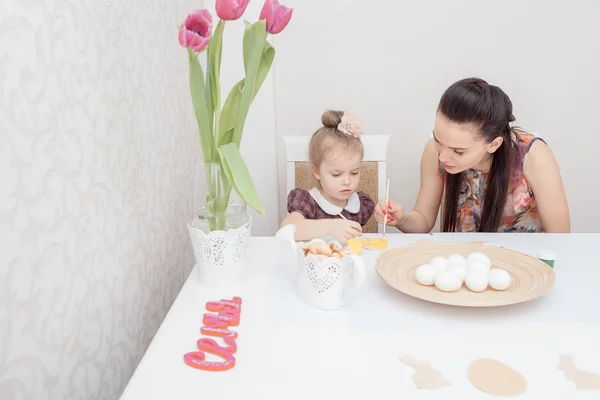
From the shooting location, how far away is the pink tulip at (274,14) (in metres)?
1.09

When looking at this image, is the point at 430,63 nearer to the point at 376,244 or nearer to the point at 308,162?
the point at 308,162

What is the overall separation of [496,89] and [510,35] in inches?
28.8

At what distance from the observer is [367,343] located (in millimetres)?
933

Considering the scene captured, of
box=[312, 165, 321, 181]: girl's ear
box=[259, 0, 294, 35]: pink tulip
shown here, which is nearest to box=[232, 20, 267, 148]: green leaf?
box=[259, 0, 294, 35]: pink tulip

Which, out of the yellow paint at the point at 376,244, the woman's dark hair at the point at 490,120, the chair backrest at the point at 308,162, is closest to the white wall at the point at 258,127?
the chair backrest at the point at 308,162

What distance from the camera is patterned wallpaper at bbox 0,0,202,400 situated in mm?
750

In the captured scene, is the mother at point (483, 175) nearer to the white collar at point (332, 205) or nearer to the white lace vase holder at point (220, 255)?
the white collar at point (332, 205)

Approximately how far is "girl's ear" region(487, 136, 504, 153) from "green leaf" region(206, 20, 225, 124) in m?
0.92

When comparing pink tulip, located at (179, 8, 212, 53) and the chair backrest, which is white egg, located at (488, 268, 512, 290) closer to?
pink tulip, located at (179, 8, 212, 53)

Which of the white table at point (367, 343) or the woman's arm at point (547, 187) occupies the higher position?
the woman's arm at point (547, 187)

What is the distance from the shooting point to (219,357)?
897 mm

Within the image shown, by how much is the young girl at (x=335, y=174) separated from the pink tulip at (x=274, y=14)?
630 millimetres

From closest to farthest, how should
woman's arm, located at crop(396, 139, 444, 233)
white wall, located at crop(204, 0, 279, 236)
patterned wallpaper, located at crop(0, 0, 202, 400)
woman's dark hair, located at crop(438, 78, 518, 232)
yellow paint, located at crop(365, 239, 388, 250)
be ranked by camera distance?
patterned wallpaper, located at crop(0, 0, 202, 400), yellow paint, located at crop(365, 239, 388, 250), woman's dark hair, located at crop(438, 78, 518, 232), woman's arm, located at crop(396, 139, 444, 233), white wall, located at crop(204, 0, 279, 236)

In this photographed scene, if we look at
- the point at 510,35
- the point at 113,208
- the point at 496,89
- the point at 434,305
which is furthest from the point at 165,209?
the point at 510,35
